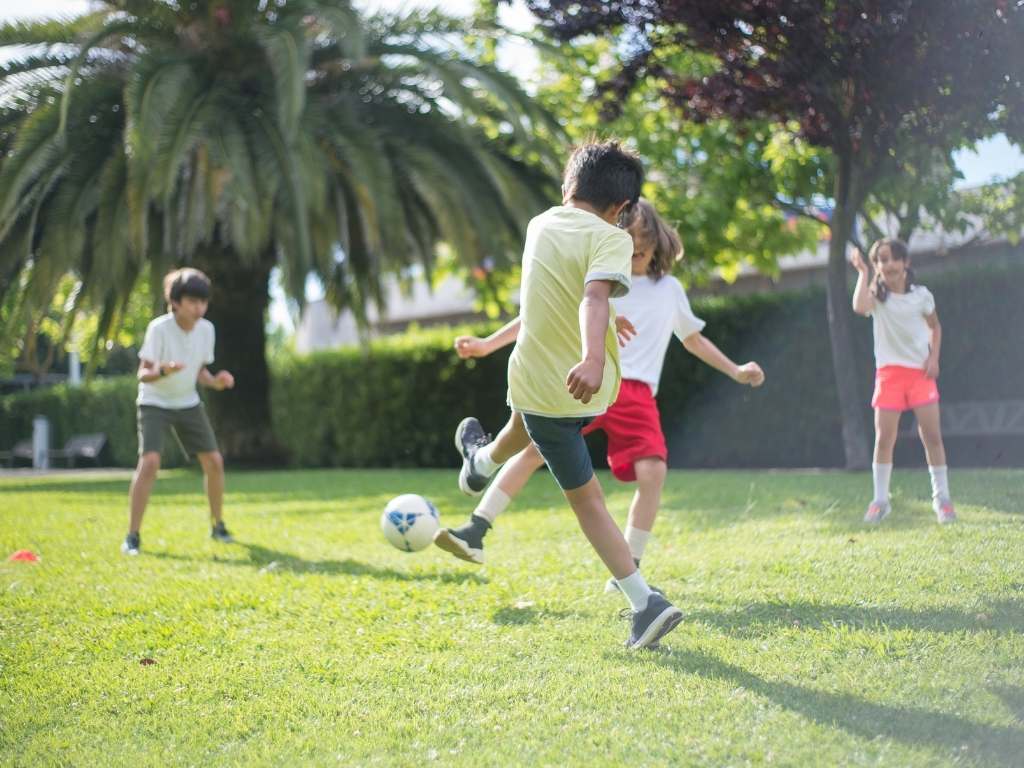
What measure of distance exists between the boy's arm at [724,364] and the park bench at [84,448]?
2580 centimetres

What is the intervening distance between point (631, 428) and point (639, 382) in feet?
0.74

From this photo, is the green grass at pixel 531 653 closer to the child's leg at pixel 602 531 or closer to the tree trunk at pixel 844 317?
the child's leg at pixel 602 531

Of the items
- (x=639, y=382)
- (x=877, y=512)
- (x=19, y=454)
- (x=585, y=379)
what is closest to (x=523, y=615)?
(x=639, y=382)

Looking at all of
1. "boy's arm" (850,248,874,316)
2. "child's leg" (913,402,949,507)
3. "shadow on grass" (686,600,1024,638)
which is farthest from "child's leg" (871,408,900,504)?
"shadow on grass" (686,600,1024,638)

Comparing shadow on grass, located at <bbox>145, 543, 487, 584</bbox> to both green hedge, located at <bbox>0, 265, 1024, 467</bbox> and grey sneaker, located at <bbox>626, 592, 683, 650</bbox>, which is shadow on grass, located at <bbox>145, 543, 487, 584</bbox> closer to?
grey sneaker, located at <bbox>626, 592, 683, 650</bbox>

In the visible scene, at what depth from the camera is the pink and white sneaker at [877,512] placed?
6280 millimetres

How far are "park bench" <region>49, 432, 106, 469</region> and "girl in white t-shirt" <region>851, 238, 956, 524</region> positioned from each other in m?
25.1

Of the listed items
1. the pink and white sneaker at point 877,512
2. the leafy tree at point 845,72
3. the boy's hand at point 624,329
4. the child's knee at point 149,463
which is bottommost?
the pink and white sneaker at point 877,512

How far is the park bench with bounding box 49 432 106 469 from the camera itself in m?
28.0

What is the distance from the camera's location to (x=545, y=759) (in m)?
2.62

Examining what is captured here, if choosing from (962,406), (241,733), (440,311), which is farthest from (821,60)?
(440,311)

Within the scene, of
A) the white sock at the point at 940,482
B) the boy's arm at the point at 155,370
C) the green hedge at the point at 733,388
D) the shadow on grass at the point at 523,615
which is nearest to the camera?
the shadow on grass at the point at 523,615

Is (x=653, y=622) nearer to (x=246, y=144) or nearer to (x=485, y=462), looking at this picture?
(x=485, y=462)

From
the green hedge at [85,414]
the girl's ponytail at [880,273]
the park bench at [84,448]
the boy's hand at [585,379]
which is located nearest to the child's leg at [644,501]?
the boy's hand at [585,379]
